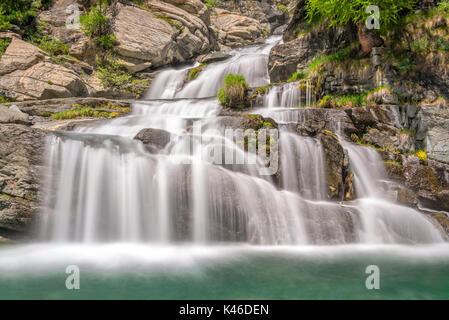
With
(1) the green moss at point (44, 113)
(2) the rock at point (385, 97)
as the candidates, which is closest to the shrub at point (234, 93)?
(2) the rock at point (385, 97)

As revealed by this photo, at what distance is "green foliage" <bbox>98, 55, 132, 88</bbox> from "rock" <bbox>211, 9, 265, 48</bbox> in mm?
12133

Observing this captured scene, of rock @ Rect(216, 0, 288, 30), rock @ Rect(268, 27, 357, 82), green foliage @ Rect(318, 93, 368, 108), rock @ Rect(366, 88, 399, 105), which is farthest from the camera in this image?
rock @ Rect(216, 0, 288, 30)

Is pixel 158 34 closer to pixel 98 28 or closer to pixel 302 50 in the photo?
pixel 98 28

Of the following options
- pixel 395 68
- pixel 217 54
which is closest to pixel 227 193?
pixel 395 68

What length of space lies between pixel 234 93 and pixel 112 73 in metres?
8.10

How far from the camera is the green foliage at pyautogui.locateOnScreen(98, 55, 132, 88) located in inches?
547

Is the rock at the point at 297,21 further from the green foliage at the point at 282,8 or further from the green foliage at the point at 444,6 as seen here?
the green foliage at the point at 282,8

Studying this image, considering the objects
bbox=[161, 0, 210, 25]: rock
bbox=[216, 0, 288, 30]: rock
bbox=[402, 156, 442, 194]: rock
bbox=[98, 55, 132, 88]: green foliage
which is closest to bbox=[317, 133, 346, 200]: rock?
bbox=[402, 156, 442, 194]: rock

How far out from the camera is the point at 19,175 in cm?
502

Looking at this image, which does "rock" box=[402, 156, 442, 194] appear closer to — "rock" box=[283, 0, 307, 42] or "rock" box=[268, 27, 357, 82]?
"rock" box=[268, 27, 357, 82]

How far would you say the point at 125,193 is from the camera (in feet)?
17.7

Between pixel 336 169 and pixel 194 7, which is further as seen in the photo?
pixel 194 7

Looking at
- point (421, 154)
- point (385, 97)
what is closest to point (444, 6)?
point (385, 97)
